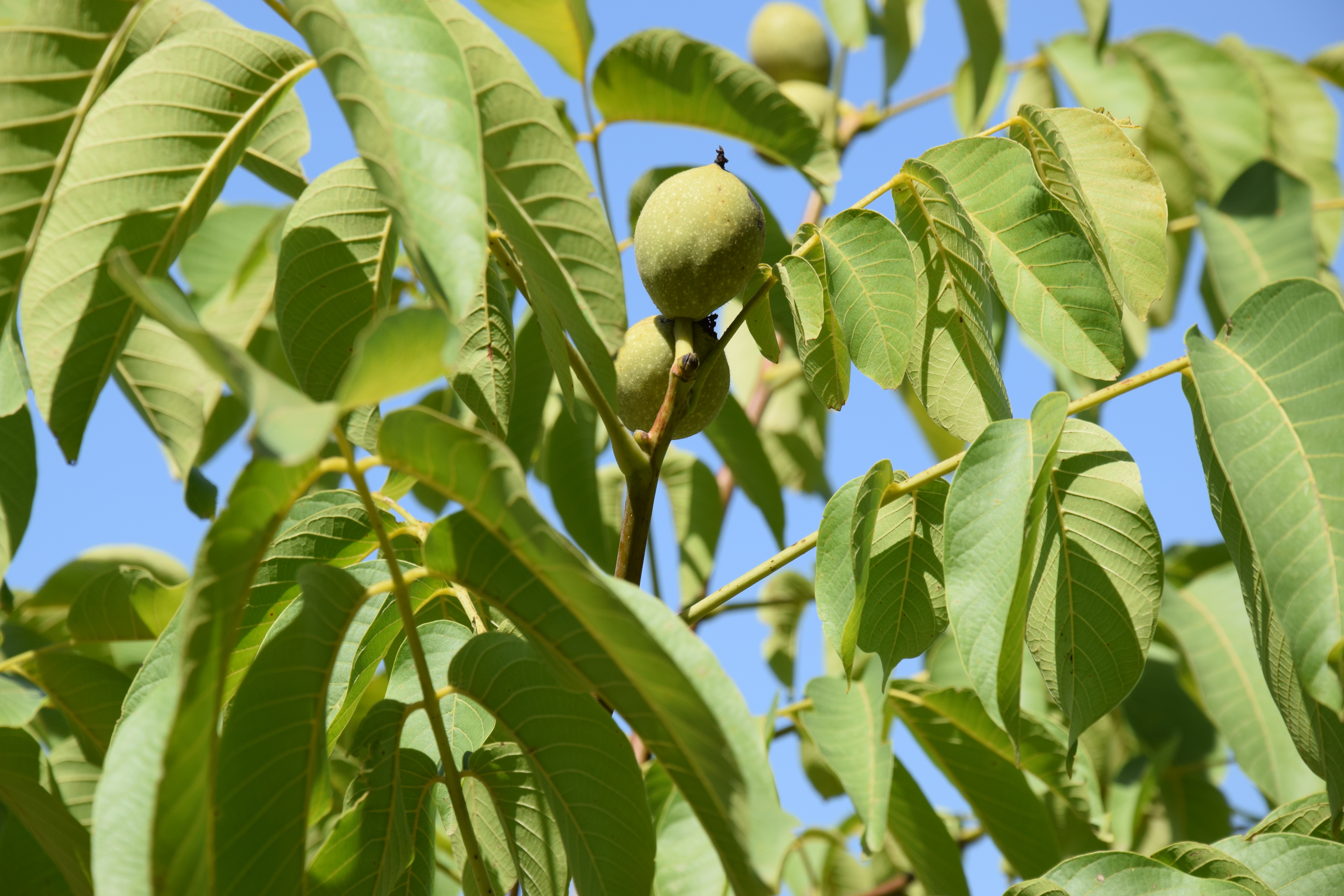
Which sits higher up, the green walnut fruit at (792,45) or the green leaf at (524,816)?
the green walnut fruit at (792,45)

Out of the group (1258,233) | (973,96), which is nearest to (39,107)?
(1258,233)

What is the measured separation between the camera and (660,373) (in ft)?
3.61

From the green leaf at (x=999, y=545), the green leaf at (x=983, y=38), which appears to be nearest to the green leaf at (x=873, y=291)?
the green leaf at (x=999, y=545)

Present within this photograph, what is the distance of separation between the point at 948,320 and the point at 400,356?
66 cm

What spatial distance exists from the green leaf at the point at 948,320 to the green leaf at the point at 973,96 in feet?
3.67

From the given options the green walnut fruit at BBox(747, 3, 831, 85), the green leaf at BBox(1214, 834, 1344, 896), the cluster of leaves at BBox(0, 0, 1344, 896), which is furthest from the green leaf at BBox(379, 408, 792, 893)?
the green walnut fruit at BBox(747, 3, 831, 85)

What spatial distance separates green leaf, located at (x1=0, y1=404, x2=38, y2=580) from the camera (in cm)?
98

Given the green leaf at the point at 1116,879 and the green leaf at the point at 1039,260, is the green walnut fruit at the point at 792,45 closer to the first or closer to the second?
the green leaf at the point at 1039,260

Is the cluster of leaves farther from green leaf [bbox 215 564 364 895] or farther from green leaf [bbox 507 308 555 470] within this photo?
green leaf [bbox 507 308 555 470]

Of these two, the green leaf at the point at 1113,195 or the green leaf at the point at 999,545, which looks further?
the green leaf at the point at 1113,195

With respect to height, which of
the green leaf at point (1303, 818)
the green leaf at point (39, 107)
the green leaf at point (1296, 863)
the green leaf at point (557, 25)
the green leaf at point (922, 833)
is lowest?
the green leaf at point (1296, 863)

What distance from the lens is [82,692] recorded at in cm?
120

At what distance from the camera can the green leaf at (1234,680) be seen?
144 cm

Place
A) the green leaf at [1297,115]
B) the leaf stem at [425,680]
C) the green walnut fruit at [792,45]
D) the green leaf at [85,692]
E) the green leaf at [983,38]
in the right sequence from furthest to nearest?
the green walnut fruit at [792,45]
the green leaf at [1297,115]
the green leaf at [983,38]
the green leaf at [85,692]
the leaf stem at [425,680]
